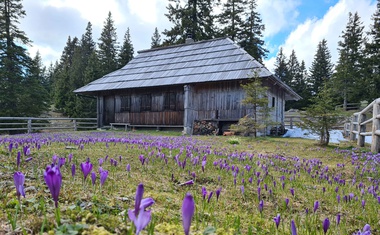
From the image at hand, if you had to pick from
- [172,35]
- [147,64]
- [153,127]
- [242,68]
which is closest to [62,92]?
[172,35]

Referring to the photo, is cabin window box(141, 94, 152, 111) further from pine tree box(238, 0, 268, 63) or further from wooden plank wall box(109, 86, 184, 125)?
pine tree box(238, 0, 268, 63)

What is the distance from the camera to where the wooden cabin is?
58.3 feet

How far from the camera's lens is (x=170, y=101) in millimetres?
20062

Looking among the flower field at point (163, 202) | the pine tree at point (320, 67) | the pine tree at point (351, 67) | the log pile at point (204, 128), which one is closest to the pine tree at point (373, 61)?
the pine tree at point (351, 67)

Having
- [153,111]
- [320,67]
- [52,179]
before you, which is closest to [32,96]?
[153,111]

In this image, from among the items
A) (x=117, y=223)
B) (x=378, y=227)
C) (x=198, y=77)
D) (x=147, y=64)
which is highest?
(x=147, y=64)

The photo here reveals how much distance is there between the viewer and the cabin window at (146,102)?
2098cm

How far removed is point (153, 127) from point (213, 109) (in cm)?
534

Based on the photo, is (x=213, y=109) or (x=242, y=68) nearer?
(x=242, y=68)

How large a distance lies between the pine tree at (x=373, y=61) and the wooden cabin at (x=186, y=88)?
20143mm

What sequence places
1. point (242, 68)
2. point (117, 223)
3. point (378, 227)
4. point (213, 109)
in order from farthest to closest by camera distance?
1. point (213, 109)
2. point (242, 68)
3. point (378, 227)
4. point (117, 223)

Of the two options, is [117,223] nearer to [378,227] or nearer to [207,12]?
[378,227]

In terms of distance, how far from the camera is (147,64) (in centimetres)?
2450

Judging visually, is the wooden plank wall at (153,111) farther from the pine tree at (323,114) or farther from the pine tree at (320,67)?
the pine tree at (320,67)
